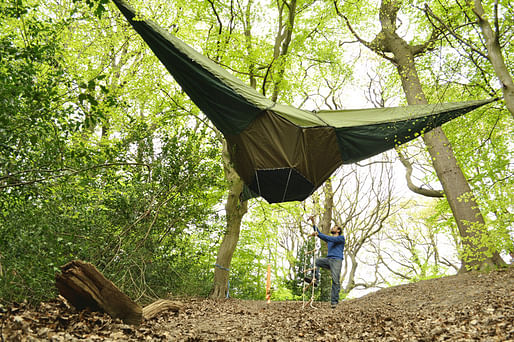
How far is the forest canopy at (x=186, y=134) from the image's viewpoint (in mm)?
2484

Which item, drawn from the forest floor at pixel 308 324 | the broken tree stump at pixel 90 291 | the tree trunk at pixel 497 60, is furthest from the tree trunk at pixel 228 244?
the tree trunk at pixel 497 60

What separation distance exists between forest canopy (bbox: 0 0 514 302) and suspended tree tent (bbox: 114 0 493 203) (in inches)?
20.7

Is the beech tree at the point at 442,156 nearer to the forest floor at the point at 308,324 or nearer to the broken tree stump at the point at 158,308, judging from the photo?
the forest floor at the point at 308,324

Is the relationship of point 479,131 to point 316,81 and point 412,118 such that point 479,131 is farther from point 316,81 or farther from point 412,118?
point 316,81

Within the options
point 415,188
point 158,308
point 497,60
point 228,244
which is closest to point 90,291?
point 158,308

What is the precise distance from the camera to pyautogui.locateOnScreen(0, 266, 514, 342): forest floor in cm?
195

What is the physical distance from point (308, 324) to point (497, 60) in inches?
115

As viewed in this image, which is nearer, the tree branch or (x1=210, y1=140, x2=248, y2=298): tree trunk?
(x1=210, y1=140, x2=248, y2=298): tree trunk

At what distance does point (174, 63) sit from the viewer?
3.69 metres

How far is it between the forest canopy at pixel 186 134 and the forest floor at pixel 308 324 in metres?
0.66

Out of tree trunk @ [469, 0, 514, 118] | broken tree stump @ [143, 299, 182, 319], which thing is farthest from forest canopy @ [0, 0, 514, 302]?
broken tree stump @ [143, 299, 182, 319]

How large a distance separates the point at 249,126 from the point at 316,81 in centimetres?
493

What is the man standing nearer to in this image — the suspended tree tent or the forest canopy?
the suspended tree tent

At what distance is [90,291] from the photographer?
2.44 m
